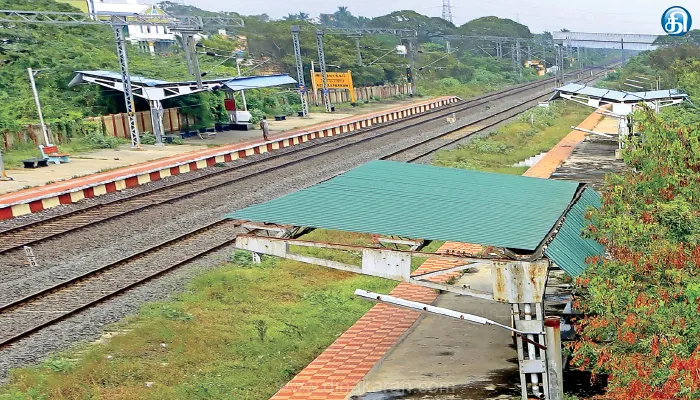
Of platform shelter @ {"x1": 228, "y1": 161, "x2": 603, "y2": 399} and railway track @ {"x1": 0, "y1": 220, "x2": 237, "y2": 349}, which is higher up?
platform shelter @ {"x1": 228, "y1": 161, "x2": 603, "y2": 399}

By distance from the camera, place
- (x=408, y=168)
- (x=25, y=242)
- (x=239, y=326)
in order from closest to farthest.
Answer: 1. (x=239, y=326)
2. (x=408, y=168)
3. (x=25, y=242)

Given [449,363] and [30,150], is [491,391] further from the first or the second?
[30,150]

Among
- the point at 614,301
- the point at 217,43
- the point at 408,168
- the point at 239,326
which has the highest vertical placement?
the point at 217,43

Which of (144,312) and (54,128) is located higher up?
(54,128)

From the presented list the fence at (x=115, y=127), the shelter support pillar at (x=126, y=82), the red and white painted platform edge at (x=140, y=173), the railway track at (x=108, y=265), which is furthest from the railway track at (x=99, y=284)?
the fence at (x=115, y=127)

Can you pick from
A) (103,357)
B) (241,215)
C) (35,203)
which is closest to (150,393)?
(103,357)

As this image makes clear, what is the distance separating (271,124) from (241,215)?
34465 mm

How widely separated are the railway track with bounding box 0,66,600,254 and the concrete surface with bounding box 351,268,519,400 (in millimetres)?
9696

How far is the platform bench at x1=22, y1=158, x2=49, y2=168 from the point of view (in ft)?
91.8

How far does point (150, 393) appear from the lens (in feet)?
32.4

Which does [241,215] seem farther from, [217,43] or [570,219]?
[217,43]

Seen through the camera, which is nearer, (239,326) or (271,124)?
(239,326)

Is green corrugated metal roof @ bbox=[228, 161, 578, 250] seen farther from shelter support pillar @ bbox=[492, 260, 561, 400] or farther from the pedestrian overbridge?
the pedestrian overbridge

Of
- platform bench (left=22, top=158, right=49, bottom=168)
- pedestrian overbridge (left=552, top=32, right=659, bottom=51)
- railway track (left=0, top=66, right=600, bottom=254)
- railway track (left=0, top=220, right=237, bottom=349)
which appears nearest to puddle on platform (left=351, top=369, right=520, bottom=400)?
railway track (left=0, top=220, right=237, bottom=349)
